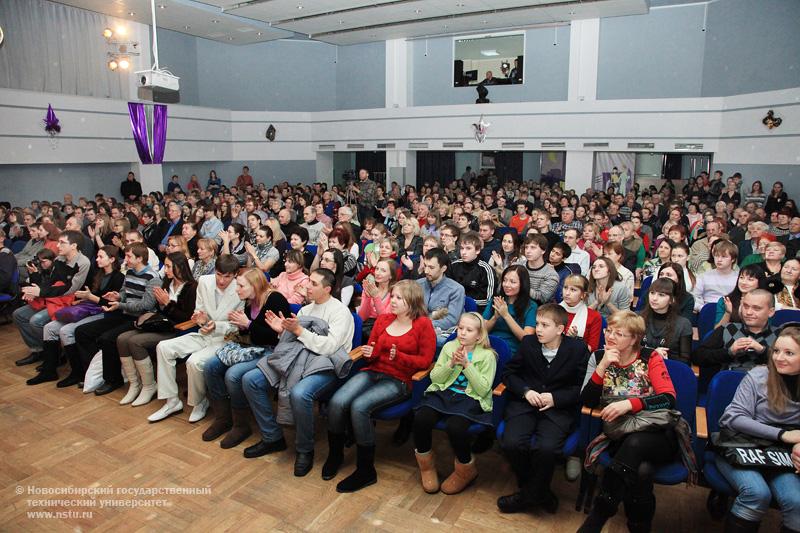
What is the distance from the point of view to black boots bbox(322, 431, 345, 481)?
11.9 feet

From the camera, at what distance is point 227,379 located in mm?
4039

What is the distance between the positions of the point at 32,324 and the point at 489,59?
1417 cm

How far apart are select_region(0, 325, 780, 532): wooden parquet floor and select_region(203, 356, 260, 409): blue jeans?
1.08 feet

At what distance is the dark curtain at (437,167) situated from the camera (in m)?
19.2

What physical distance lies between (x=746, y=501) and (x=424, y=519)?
5.37 feet

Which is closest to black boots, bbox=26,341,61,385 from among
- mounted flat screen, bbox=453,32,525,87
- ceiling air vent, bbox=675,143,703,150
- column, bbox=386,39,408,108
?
ceiling air vent, bbox=675,143,703,150

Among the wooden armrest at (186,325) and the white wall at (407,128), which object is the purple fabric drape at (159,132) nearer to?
the white wall at (407,128)

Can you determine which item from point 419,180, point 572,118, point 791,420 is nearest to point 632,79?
point 572,118

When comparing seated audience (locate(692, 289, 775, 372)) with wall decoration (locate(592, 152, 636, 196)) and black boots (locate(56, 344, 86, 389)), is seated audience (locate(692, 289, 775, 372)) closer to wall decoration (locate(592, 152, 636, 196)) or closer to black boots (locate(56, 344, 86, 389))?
black boots (locate(56, 344, 86, 389))

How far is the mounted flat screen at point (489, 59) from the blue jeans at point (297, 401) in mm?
14181

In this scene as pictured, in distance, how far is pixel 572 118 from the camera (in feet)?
47.1

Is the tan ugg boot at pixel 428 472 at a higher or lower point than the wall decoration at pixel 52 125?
lower

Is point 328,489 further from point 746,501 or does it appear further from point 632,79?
point 632,79

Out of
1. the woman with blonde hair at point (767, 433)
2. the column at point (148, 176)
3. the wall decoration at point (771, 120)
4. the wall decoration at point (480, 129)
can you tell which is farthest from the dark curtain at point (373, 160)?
the woman with blonde hair at point (767, 433)
